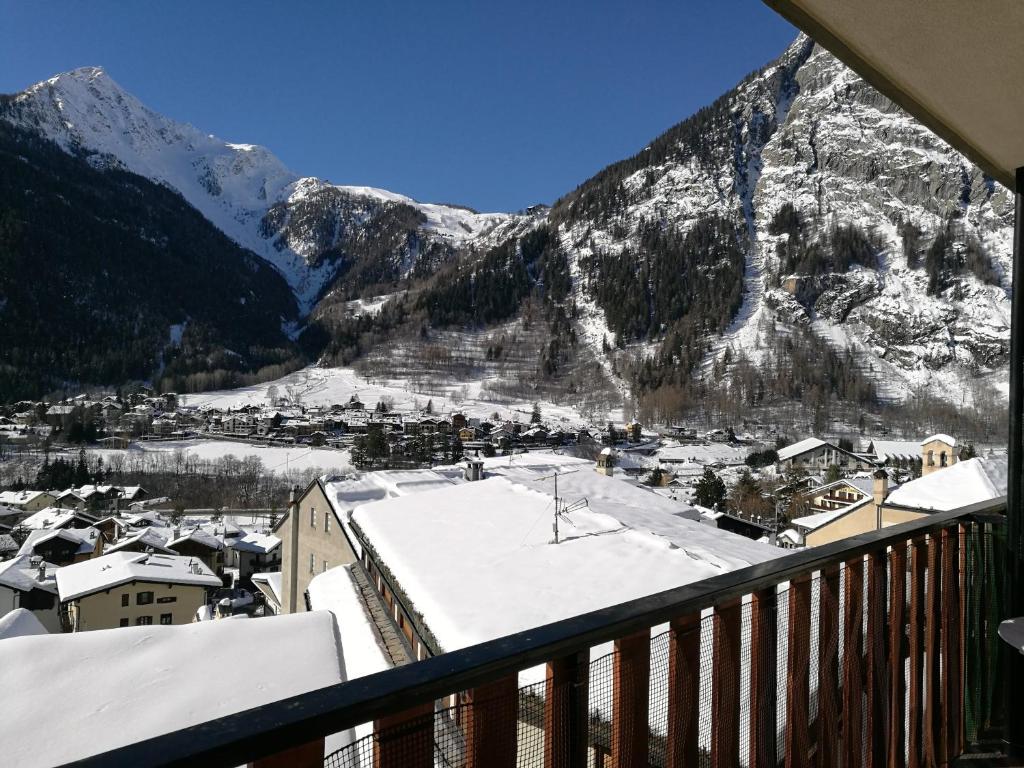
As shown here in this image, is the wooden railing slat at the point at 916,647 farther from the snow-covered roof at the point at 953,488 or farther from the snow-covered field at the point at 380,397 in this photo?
the snow-covered field at the point at 380,397

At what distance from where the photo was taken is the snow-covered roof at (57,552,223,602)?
1617 cm

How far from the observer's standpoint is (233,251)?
431 ft

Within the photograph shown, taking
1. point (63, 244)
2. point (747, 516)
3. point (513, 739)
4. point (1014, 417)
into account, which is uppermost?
point (63, 244)

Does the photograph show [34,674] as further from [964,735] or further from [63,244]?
[63,244]

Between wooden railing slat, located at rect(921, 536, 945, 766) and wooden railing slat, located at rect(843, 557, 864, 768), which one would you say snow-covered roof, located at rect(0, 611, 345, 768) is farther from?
wooden railing slat, located at rect(921, 536, 945, 766)

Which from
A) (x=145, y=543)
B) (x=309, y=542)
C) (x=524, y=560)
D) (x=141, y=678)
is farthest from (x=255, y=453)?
(x=141, y=678)

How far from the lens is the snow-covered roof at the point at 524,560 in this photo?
453 centimetres

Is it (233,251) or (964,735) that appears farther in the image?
(233,251)

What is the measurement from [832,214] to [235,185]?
168235mm

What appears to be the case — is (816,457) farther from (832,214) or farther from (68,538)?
(832,214)

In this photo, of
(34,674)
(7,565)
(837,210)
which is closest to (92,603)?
(7,565)

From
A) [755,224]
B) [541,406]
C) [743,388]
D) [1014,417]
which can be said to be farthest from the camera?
[755,224]

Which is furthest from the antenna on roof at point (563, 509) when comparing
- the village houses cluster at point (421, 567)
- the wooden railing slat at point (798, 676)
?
the wooden railing slat at point (798, 676)

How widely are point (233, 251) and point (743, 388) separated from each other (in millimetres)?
110815
